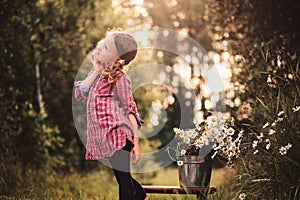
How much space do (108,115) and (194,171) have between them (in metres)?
0.85

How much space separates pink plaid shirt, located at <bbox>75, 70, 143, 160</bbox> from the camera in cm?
354

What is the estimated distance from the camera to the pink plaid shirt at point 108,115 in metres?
3.54

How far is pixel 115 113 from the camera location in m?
3.61

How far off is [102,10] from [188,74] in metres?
3.34

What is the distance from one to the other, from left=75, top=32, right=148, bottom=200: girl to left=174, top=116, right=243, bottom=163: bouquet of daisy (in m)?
0.53

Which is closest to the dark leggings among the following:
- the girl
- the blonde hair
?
the girl

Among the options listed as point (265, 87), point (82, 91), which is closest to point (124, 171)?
point (82, 91)

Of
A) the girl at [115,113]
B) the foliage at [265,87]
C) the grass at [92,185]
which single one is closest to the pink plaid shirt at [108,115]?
the girl at [115,113]

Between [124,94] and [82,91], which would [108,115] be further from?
[82,91]

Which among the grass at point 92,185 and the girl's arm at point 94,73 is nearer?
the girl's arm at point 94,73

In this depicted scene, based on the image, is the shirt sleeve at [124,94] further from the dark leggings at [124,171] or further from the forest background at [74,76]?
the forest background at [74,76]

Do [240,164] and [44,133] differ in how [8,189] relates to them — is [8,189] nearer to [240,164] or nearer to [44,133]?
[44,133]

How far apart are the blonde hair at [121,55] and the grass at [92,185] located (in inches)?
52.2

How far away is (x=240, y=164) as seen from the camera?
3908mm
